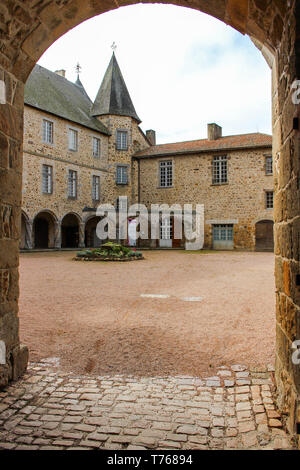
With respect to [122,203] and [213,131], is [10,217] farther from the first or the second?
[213,131]

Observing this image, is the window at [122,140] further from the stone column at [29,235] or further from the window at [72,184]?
the stone column at [29,235]

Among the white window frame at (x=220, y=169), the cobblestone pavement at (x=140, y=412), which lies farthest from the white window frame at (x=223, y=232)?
the cobblestone pavement at (x=140, y=412)

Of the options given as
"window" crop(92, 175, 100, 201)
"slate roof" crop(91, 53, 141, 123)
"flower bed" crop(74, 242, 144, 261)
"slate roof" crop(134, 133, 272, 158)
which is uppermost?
"slate roof" crop(91, 53, 141, 123)

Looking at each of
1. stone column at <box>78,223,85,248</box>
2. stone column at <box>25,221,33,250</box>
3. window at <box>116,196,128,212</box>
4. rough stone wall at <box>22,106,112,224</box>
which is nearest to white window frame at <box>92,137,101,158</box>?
rough stone wall at <box>22,106,112,224</box>

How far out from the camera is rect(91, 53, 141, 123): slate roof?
23844 millimetres

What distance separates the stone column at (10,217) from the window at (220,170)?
19.6 meters

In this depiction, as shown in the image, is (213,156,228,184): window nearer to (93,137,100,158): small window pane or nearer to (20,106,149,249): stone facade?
(20,106,149,249): stone facade

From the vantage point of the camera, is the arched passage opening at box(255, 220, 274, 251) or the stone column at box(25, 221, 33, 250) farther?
the arched passage opening at box(255, 220, 274, 251)

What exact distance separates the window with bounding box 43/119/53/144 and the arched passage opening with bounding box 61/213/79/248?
5.51 meters

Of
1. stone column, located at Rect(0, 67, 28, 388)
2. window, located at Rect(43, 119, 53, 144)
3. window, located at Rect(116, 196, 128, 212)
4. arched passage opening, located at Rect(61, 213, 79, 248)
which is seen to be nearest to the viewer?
stone column, located at Rect(0, 67, 28, 388)

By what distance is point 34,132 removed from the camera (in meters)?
18.5

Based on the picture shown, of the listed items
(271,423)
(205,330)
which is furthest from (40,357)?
(271,423)

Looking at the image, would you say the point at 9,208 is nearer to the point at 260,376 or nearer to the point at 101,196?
the point at 260,376

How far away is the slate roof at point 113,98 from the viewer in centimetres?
2384
